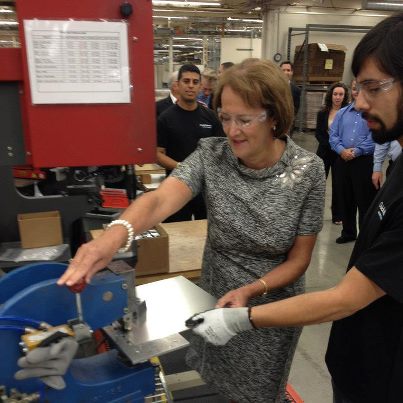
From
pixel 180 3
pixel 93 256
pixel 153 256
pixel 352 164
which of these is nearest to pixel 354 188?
pixel 352 164

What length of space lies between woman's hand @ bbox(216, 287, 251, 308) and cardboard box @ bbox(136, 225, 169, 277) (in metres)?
0.66

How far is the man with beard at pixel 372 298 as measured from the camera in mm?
733

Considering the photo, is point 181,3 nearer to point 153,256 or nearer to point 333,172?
point 333,172

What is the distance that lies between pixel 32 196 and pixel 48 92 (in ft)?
1.19

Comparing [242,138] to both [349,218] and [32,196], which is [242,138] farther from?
[349,218]

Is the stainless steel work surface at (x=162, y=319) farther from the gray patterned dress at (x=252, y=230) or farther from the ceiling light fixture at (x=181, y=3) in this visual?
the ceiling light fixture at (x=181, y=3)

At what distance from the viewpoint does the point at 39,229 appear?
1.18 m

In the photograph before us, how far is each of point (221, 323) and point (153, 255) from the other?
817mm

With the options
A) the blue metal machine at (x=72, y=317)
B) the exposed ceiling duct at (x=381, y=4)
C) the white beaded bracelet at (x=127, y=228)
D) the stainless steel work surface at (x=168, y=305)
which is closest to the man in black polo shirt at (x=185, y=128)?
A: the stainless steel work surface at (x=168, y=305)

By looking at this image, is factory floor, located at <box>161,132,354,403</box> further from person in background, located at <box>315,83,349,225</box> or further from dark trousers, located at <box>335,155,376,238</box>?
person in background, located at <box>315,83,349,225</box>

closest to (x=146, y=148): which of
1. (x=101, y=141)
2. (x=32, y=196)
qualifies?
(x=101, y=141)

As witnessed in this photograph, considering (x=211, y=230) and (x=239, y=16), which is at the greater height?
(x=239, y=16)

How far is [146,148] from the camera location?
117cm

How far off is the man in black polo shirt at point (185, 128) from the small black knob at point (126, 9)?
63.4 inches
